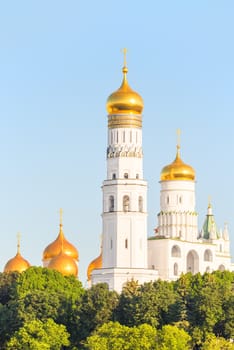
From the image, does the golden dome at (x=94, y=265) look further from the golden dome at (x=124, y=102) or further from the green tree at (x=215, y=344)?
the green tree at (x=215, y=344)

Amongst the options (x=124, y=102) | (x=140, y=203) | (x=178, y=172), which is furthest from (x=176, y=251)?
(x=124, y=102)

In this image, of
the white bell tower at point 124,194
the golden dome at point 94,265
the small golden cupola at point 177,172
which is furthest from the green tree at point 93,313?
the small golden cupola at point 177,172

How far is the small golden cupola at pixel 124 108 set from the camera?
11050 cm

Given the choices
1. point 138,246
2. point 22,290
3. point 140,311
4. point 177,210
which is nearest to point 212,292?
point 140,311

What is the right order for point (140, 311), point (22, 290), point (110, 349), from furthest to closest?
point (22, 290)
point (140, 311)
point (110, 349)

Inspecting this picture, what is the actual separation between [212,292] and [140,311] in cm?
388

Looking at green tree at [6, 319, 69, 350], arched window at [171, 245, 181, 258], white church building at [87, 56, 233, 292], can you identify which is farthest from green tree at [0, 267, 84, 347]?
arched window at [171, 245, 181, 258]

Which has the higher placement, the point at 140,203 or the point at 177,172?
the point at 177,172

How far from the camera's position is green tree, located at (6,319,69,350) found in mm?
83750

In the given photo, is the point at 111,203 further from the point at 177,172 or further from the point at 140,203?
the point at 177,172

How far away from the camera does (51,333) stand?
277 feet

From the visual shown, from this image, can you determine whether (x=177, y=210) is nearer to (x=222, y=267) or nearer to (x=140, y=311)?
(x=222, y=267)

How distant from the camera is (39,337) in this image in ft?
276

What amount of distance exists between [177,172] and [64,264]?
10.8 meters
